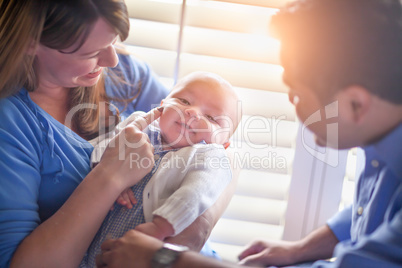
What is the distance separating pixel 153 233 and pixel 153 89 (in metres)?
0.48

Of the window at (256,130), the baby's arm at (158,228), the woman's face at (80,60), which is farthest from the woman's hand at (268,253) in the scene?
the woman's face at (80,60)

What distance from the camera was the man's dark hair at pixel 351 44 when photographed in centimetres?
45

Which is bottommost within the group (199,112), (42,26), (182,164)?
(182,164)

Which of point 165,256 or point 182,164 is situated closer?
point 165,256

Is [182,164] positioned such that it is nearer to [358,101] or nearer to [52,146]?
[52,146]

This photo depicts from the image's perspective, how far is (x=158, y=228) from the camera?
647 mm

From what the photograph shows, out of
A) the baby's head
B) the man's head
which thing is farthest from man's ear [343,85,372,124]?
the baby's head

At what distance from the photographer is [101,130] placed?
932 mm

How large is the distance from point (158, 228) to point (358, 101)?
379mm

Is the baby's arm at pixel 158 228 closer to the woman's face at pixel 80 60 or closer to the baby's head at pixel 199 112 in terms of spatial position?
the baby's head at pixel 199 112

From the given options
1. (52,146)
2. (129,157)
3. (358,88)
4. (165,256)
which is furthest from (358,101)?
(52,146)

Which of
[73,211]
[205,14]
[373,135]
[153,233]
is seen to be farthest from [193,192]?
[205,14]

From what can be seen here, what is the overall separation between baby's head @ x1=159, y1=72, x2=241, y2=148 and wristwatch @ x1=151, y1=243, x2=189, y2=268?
286mm

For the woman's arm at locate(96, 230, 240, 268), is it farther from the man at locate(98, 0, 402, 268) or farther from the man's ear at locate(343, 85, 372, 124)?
the man's ear at locate(343, 85, 372, 124)
